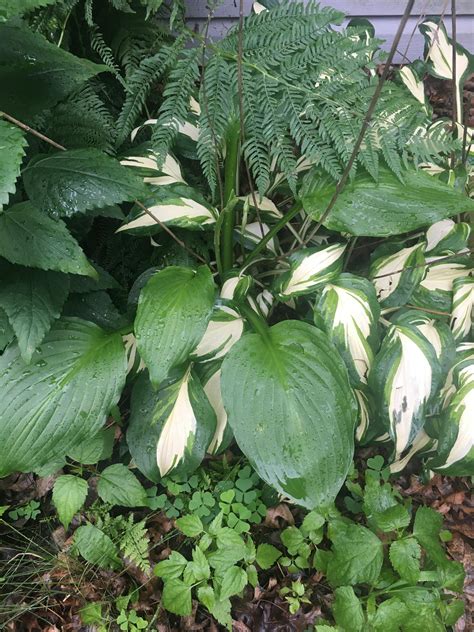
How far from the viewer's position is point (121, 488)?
1108 millimetres

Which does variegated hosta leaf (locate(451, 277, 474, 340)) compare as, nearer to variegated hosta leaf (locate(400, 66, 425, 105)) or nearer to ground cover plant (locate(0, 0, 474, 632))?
ground cover plant (locate(0, 0, 474, 632))

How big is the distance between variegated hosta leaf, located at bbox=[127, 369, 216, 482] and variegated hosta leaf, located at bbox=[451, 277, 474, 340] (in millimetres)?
605

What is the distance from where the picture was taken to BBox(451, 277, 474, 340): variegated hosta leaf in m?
1.12

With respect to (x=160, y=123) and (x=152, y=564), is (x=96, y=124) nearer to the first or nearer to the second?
(x=160, y=123)

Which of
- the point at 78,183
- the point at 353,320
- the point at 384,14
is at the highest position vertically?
the point at 384,14

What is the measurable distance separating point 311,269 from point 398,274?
0.23m

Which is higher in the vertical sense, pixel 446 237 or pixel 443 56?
pixel 443 56

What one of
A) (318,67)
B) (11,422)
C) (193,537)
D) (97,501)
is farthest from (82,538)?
(318,67)

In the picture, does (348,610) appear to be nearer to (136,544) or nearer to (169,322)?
(136,544)

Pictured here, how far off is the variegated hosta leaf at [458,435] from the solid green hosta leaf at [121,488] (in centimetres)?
65

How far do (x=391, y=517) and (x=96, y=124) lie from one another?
3.46 feet

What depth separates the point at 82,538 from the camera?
1075 mm

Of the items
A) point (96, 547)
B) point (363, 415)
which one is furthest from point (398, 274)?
point (96, 547)

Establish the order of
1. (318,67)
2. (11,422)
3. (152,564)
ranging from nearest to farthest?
(11,422)
(318,67)
(152,564)
